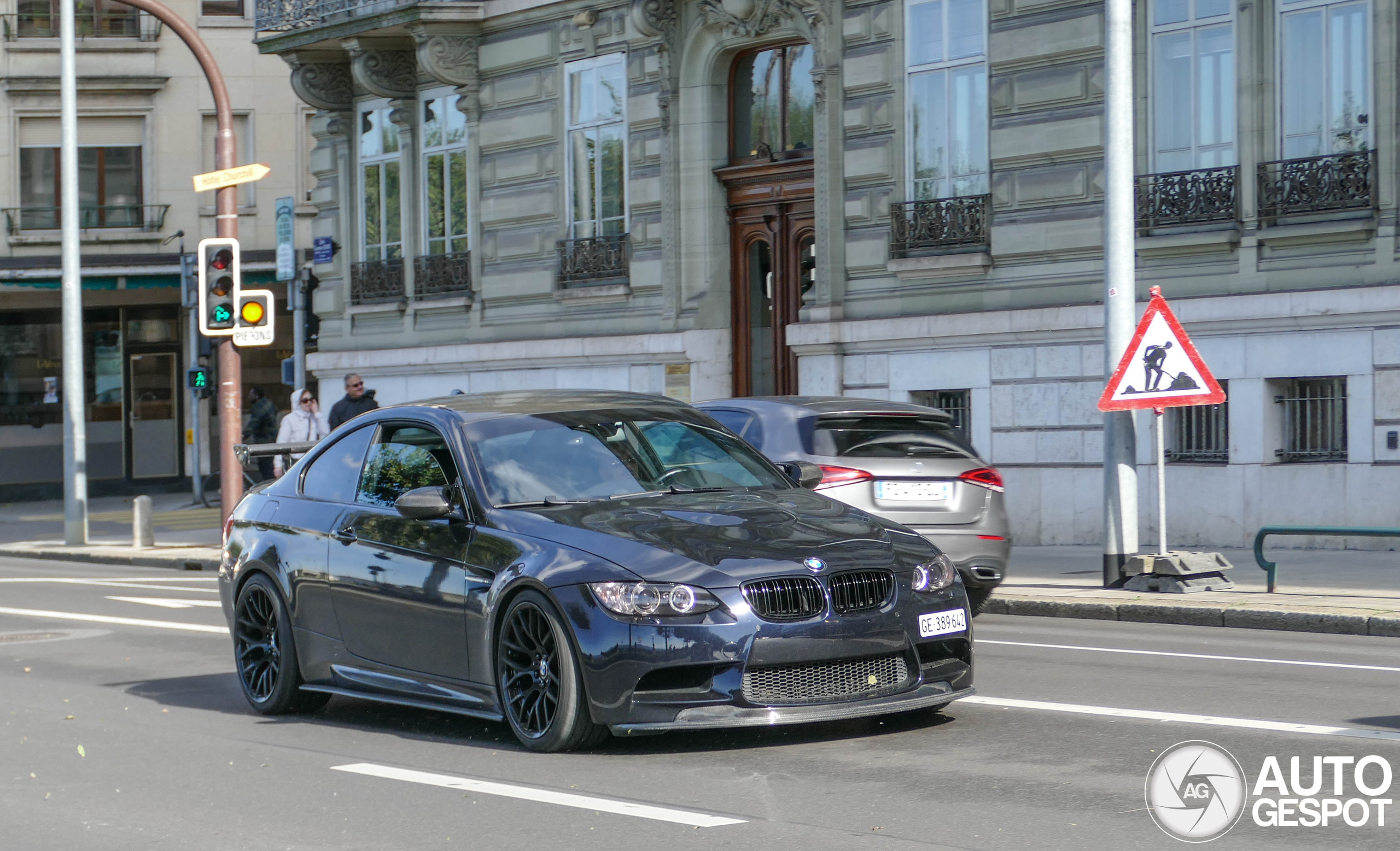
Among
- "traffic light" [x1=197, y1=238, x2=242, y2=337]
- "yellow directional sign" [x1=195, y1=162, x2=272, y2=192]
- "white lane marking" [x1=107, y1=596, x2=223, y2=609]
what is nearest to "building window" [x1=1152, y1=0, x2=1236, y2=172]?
"yellow directional sign" [x1=195, y1=162, x2=272, y2=192]

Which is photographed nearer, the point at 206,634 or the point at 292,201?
the point at 206,634

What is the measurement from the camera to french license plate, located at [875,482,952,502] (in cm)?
1253

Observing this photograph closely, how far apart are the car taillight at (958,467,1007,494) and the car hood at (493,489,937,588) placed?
14.5 ft

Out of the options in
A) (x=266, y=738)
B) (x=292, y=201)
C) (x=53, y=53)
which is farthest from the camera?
(x=53, y=53)

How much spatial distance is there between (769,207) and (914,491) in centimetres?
1177

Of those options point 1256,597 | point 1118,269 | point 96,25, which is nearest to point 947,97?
point 1118,269

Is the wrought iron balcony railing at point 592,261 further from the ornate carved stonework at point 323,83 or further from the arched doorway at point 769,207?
the ornate carved stonework at point 323,83

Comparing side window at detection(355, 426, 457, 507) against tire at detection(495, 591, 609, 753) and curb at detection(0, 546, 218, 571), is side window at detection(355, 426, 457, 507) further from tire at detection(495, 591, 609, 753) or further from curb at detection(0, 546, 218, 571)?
curb at detection(0, 546, 218, 571)

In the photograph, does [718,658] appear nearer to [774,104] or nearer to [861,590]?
[861,590]

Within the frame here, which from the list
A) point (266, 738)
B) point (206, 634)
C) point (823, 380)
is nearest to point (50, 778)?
point (266, 738)

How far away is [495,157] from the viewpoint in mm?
27266

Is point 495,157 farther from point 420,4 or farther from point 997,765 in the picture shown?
point 997,765

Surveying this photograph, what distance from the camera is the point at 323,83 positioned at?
1176 inches

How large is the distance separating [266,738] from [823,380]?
45.9ft
